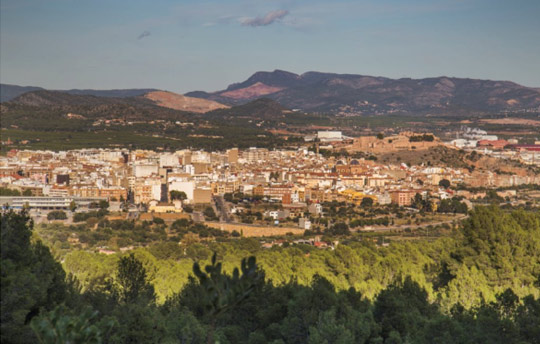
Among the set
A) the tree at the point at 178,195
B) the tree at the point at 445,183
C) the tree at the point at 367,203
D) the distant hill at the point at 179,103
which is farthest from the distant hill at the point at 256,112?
the tree at the point at 367,203

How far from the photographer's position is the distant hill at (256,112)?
129025mm

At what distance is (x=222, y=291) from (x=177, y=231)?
3047 cm

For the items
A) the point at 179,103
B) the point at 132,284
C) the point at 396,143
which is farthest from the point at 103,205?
the point at 179,103

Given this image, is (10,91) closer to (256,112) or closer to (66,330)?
(256,112)

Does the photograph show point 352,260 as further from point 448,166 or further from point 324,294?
point 448,166

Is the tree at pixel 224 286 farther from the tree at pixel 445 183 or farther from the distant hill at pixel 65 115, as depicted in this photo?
the distant hill at pixel 65 115

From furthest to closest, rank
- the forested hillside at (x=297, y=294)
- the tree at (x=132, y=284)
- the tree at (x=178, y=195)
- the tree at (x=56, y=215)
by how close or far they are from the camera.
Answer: the tree at (x=178, y=195) < the tree at (x=56, y=215) < the tree at (x=132, y=284) < the forested hillside at (x=297, y=294)

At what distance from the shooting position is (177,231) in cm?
3506

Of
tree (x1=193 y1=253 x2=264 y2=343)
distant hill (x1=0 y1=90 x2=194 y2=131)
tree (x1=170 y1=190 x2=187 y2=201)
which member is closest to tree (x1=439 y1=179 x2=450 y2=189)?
tree (x1=170 y1=190 x2=187 y2=201)

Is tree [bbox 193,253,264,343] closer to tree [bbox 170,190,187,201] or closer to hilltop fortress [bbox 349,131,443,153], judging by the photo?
tree [bbox 170,190,187,201]

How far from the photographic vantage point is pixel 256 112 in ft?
443

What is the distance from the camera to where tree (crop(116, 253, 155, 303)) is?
1560 cm

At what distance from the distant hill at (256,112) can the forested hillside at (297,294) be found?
105 m

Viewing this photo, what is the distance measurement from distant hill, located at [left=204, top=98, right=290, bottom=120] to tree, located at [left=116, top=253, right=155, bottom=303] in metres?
108
